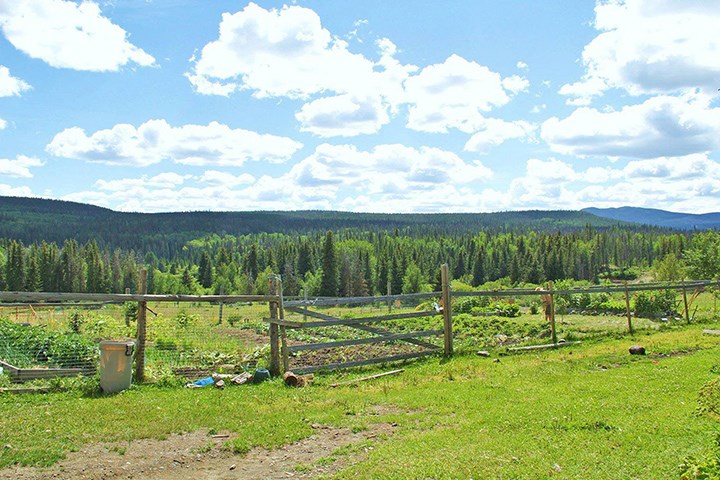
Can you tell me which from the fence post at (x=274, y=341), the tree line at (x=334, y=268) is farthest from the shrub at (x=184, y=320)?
the tree line at (x=334, y=268)

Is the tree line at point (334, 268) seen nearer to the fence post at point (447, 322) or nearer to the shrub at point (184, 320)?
the shrub at point (184, 320)

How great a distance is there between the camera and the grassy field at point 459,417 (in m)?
6.27

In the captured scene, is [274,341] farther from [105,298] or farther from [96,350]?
[96,350]

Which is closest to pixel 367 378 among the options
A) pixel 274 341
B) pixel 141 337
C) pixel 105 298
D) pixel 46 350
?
pixel 274 341

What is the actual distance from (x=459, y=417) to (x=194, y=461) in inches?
157

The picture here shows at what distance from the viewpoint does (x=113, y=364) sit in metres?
10.4

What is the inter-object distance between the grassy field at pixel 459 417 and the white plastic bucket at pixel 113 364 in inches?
12.5

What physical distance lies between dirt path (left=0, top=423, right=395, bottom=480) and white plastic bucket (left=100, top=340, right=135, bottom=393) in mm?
3433

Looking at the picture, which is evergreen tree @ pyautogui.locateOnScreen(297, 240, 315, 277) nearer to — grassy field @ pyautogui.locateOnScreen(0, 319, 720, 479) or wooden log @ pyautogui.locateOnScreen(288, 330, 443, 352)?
wooden log @ pyautogui.locateOnScreen(288, 330, 443, 352)

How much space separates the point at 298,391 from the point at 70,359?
5.85 meters

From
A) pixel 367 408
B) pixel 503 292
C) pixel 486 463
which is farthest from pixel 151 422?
pixel 503 292

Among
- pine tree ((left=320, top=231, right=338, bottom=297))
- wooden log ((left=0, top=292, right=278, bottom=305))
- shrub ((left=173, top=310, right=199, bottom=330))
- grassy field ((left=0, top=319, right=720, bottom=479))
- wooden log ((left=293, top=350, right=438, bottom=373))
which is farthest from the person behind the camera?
pine tree ((left=320, top=231, right=338, bottom=297))

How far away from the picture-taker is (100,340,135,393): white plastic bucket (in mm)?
10375

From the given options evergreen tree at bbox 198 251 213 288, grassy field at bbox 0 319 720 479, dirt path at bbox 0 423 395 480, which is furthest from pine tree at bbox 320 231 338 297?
dirt path at bbox 0 423 395 480
